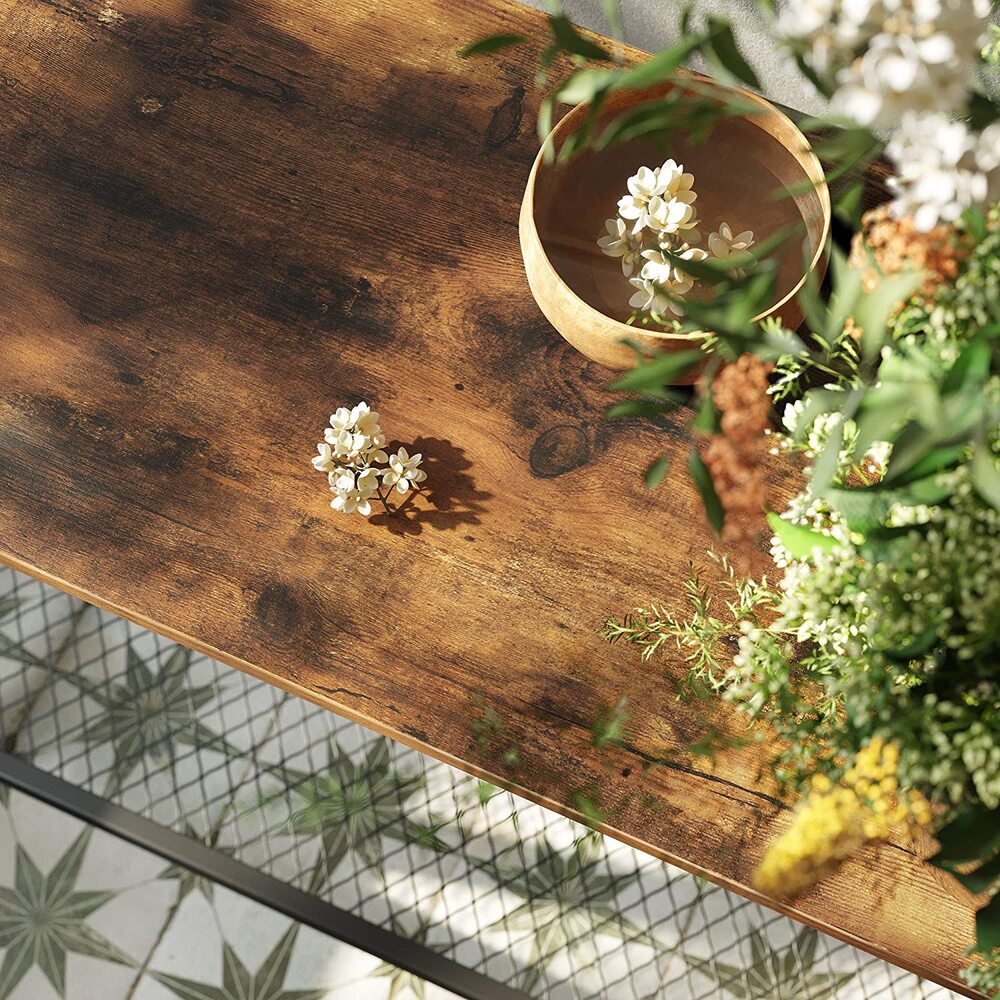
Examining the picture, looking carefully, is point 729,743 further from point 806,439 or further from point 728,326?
point 728,326

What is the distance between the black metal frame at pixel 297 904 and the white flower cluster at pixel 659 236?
2.80ft

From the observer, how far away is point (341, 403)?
1.02 m

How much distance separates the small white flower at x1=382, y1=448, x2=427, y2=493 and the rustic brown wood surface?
0.10 ft

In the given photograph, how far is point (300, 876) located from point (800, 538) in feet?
3.68

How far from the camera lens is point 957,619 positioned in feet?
2.17

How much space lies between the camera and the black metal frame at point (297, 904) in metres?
1.29

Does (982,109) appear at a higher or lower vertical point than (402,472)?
higher

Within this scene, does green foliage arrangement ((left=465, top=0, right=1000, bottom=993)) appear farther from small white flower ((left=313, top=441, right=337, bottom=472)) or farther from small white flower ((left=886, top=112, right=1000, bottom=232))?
small white flower ((left=313, top=441, right=337, bottom=472))

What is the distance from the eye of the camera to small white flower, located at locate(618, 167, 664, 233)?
961 millimetres

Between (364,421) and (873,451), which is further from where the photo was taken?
(364,421)

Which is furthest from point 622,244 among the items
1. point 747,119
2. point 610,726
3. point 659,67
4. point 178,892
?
point 178,892

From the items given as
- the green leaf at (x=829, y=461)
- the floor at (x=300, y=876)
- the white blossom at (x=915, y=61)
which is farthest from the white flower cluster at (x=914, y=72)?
the floor at (x=300, y=876)

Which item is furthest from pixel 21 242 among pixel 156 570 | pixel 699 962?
pixel 699 962

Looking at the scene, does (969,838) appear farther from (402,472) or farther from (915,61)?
(402,472)
